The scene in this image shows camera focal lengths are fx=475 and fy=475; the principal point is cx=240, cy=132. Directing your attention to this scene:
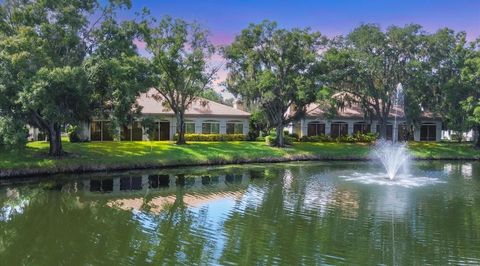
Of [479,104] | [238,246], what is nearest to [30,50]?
[238,246]

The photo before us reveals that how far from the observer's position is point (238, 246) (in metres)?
11.6

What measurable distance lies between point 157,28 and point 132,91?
11.8m

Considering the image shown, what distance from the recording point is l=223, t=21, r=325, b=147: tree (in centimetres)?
3916

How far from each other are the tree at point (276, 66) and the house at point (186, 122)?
15.5 feet

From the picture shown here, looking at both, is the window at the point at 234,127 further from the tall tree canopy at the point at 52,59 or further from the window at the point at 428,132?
the window at the point at 428,132

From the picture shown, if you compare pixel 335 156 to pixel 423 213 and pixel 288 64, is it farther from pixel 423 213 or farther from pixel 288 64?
pixel 423 213

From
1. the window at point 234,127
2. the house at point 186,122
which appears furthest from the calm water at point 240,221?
the window at point 234,127

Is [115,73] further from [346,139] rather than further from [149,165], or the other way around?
[346,139]

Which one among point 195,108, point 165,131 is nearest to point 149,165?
point 165,131

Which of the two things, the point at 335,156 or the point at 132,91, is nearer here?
the point at 132,91

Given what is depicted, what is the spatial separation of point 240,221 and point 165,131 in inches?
1215

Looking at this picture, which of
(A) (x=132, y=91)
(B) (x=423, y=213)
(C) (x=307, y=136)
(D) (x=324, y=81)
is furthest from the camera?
(C) (x=307, y=136)

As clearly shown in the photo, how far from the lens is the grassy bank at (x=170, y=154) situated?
87.3ft

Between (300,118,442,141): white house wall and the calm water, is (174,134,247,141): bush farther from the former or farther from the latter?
the calm water
